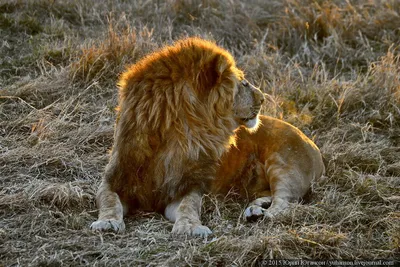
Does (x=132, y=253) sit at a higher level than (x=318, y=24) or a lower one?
higher

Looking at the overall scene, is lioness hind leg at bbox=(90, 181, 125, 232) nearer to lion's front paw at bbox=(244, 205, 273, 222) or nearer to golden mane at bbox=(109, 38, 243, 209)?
golden mane at bbox=(109, 38, 243, 209)

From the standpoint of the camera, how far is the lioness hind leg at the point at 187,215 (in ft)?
12.8

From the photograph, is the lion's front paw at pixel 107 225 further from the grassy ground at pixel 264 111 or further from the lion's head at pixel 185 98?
the lion's head at pixel 185 98

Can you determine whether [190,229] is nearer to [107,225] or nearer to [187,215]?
[187,215]

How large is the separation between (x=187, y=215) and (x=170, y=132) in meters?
0.54

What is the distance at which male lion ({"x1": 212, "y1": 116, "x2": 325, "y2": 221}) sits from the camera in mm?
4789

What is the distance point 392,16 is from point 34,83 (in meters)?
4.70

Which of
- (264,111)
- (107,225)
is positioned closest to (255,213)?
(107,225)

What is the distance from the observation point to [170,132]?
423 cm

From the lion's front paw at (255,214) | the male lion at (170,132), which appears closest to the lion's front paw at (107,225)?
the male lion at (170,132)

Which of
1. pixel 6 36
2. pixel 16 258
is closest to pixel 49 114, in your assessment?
pixel 6 36

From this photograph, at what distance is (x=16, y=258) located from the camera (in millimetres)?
3547

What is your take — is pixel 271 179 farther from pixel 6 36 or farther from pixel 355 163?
pixel 6 36

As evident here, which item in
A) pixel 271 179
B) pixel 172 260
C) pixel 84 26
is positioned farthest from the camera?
pixel 84 26
